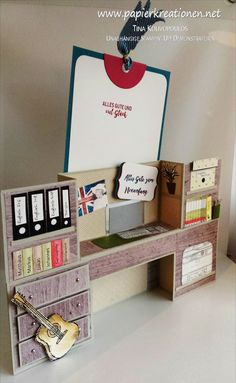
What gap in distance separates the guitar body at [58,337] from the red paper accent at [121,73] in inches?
31.5

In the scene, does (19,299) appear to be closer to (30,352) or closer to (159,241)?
(30,352)

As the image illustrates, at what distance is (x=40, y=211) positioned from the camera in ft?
3.32

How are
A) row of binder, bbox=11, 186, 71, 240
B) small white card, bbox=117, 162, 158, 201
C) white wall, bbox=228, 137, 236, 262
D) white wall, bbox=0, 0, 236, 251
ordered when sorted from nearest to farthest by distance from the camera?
row of binder, bbox=11, 186, 71, 240, small white card, bbox=117, 162, 158, 201, white wall, bbox=0, 0, 236, 251, white wall, bbox=228, 137, 236, 262

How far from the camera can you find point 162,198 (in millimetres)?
1483

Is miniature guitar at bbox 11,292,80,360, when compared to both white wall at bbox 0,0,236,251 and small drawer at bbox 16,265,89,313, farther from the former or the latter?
white wall at bbox 0,0,236,251

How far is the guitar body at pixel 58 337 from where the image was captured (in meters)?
1.06

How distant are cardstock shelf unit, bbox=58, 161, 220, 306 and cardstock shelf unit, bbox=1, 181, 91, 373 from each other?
64 millimetres

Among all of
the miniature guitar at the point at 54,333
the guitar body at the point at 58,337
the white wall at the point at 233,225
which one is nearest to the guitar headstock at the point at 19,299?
the miniature guitar at the point at 54,333

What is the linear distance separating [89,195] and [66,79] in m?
0.61

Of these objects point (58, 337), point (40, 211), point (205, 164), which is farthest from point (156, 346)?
point (205, 164)

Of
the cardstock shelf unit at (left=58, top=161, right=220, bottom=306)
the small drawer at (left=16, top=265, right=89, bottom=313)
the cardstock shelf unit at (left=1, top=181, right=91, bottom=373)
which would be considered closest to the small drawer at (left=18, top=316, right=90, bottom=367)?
the cardstock shelf unit at (left=1, top=181, right=91, bottom=373)

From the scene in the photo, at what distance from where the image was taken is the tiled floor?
1023 mm

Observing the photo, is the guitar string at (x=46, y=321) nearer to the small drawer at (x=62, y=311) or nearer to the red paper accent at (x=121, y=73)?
the small drawer at (x=62, y=311)

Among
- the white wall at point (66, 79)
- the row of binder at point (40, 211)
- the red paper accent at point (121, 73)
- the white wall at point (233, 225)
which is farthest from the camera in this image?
the white wall at point (233, 225)
